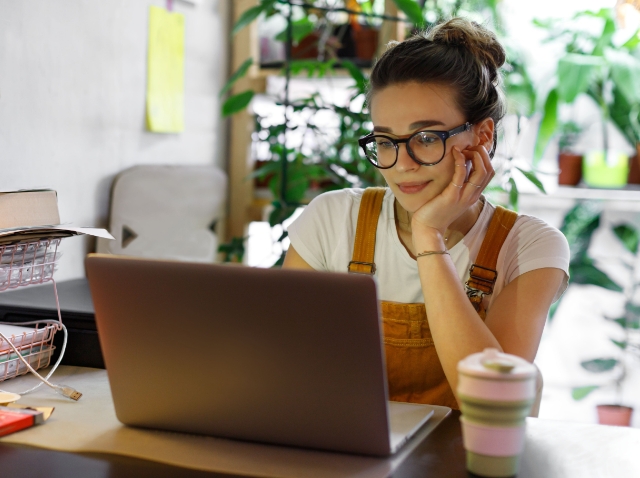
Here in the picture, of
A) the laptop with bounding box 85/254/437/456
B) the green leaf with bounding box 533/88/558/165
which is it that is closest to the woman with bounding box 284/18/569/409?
the laptop with bounding box 85/254/437/456

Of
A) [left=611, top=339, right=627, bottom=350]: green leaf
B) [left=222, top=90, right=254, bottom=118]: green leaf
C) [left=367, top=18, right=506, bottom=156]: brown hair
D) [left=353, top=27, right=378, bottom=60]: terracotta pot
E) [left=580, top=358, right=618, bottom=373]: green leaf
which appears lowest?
[left=580, top=358, right=618, bottom=373]: green leaf

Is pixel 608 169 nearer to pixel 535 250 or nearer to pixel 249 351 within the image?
pixel 535 250

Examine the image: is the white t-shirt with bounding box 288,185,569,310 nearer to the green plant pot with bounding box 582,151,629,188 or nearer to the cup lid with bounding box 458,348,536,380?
the cup lid with bounding box 458,348,536,380

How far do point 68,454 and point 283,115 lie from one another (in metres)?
1.49

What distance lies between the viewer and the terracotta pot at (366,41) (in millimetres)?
2284

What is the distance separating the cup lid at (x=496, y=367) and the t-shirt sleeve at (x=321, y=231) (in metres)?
0.73

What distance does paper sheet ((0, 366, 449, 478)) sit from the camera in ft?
2.55

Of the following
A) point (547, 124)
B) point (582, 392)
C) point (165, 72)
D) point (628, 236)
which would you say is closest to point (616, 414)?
point (582, 392)

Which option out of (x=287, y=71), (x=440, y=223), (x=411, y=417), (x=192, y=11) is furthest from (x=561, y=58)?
(x=411, y=417)

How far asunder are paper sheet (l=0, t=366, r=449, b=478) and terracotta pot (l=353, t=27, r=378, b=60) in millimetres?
1546

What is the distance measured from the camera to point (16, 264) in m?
1.15

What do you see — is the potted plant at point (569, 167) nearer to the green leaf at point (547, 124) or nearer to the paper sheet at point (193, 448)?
the green leaf at point (547, 124)

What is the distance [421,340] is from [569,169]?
1525 mm

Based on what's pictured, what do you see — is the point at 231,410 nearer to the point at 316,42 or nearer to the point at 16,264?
the point at 16,264
